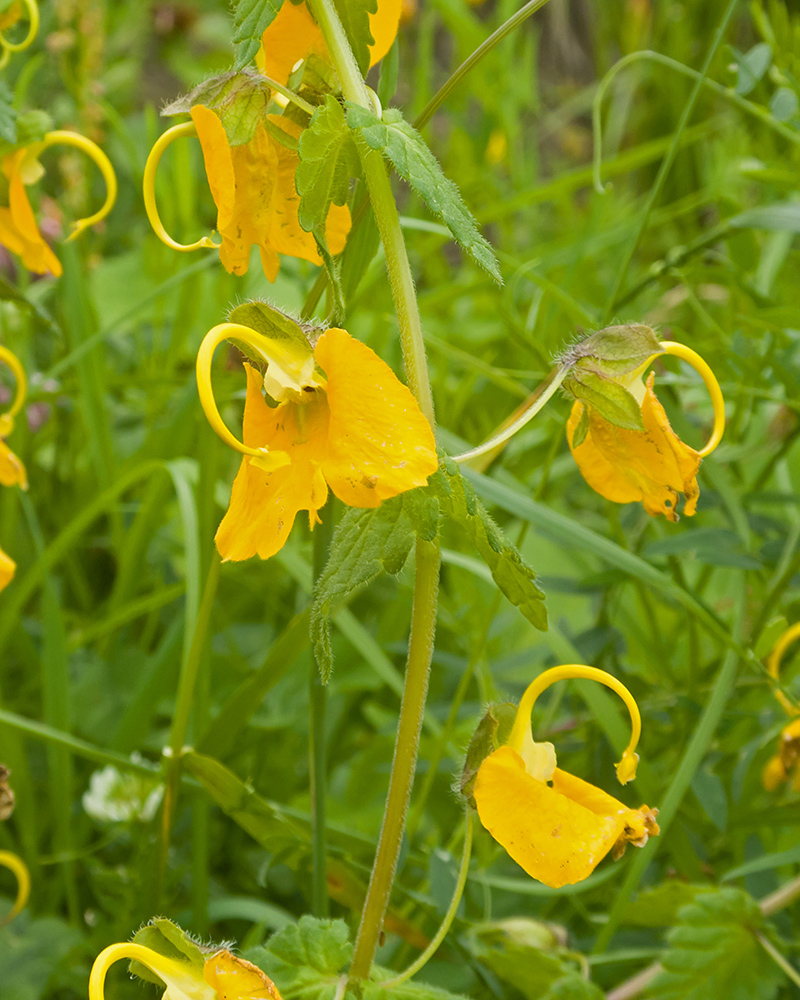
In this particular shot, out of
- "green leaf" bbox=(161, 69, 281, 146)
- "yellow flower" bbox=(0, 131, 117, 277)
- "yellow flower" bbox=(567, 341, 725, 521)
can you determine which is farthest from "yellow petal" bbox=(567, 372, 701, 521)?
"yellow flower" bbox=(0, 131, 117, 277)

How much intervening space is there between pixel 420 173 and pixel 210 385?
4.8 inches

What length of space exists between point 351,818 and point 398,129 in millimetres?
688

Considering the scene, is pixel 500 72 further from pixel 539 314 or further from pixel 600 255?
pixel 539 314

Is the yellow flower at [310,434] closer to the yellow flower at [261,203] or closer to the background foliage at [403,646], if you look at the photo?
the yellow flower at [261,203]

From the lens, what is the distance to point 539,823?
16.8 inches

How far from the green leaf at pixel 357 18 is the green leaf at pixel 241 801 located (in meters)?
0.41

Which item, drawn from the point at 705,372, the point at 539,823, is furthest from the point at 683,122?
the point at 539,823

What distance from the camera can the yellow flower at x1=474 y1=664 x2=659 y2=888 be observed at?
1.37 feet

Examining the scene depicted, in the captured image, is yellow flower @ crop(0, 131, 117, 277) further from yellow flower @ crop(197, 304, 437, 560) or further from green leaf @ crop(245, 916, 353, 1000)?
green leaf @ crop(245, 916, 353, 1000)

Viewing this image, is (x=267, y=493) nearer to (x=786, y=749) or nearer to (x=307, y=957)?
(x=307, y=957)

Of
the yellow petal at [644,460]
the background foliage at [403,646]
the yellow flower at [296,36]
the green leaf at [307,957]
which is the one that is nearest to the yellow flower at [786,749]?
the background foliage at [403,646]

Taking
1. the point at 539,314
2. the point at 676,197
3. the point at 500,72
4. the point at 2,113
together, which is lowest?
the point at 676,197

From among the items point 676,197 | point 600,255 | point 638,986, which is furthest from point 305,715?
point 676,197

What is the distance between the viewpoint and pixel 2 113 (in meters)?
0.57
